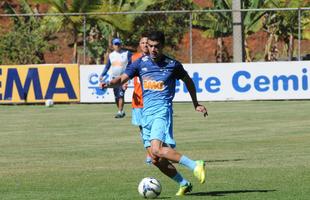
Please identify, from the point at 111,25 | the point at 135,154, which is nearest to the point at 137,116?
the point at 135,154

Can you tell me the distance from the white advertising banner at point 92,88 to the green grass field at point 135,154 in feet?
14.8

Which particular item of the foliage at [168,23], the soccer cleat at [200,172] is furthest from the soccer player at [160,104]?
the foliage at [168,23]

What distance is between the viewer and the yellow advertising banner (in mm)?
32969

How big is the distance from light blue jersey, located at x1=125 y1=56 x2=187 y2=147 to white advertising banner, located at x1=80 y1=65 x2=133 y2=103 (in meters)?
21.4

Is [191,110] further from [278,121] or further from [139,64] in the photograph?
[139,64]

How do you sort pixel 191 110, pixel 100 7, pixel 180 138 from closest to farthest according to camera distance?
pixel 180 138
pixel 191 110
pixel 100 7

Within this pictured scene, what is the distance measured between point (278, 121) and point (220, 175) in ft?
34.7

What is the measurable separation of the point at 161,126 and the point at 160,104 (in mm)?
310

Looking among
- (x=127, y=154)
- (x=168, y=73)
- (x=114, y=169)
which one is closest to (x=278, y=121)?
(x=127, y=154)

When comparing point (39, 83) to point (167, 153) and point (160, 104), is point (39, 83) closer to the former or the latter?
point (160, 104)

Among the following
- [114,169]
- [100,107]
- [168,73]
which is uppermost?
[168,73]

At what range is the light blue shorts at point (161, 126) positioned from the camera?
35.9ft

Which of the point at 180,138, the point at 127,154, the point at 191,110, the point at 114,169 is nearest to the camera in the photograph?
the point at 114,169

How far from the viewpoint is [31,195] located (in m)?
11.2
